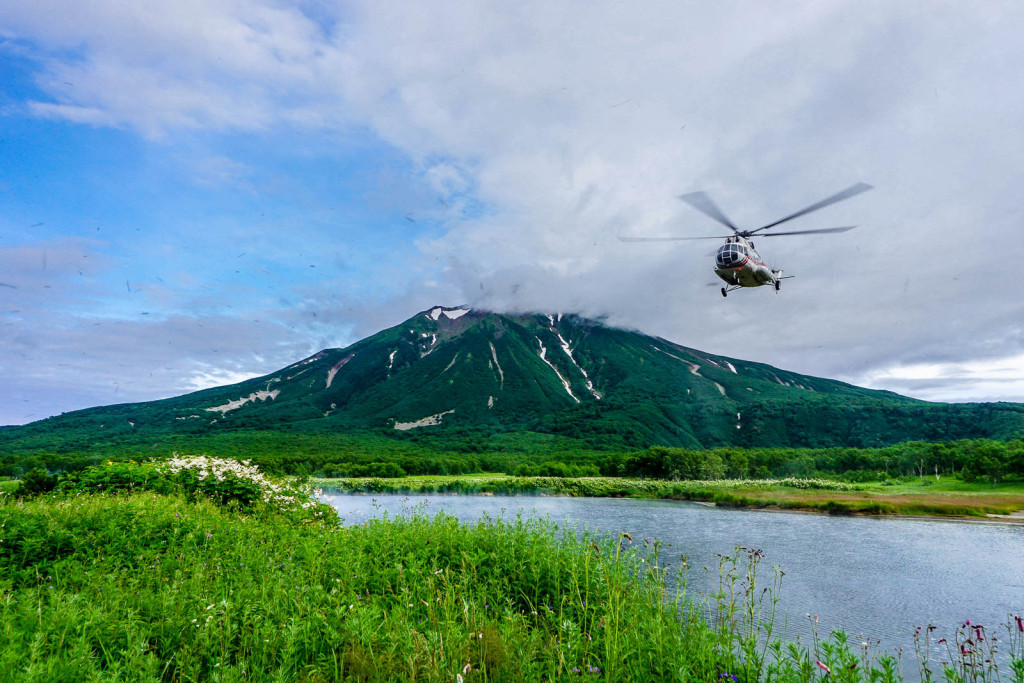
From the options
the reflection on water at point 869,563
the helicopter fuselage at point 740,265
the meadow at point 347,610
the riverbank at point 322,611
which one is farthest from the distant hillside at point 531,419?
the helicopter fuselage at point 740,265

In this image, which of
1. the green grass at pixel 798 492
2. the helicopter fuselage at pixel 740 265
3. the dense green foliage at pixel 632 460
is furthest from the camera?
the dense green foliage at pixel 632 460

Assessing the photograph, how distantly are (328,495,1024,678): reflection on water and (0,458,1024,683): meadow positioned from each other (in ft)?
4.48

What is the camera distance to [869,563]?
21375 mm

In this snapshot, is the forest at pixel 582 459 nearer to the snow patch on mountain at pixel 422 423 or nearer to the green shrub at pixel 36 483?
the snow patch on mountain at pixel 422 423

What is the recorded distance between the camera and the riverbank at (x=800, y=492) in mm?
42594

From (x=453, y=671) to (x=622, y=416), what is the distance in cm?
16710

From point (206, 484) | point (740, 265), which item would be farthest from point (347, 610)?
point (740, 265)

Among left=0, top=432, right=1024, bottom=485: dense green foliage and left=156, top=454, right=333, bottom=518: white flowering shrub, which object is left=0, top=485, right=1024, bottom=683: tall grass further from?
left=0, top=432, right=1024, bottom=485: dense green foliage

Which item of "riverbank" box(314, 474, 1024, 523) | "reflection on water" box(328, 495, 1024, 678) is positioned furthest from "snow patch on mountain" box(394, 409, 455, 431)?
"reflection on water" box(328, 495, 1024, 678)

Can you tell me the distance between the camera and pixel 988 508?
134 ft

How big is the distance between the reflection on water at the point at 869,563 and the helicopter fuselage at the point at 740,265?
10.0 meters

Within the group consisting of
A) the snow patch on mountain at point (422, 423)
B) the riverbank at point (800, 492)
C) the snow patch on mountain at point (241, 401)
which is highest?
the snow patch on mountain at point (241, 401)

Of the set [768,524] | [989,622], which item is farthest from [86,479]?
[768,524]

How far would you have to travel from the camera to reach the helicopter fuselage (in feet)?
59.5
